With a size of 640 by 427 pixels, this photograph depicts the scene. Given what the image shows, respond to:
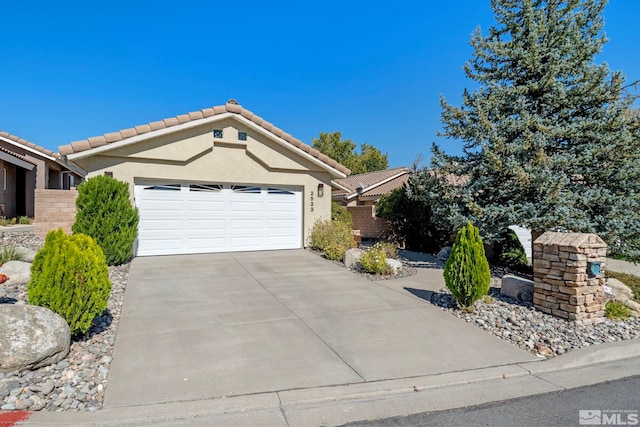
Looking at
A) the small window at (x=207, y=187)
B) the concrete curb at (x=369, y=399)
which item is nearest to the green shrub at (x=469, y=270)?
the concrete curb at (x=369, y=399)

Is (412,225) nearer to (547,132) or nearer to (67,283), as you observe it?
(547,132)

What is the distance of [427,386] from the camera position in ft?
14.5

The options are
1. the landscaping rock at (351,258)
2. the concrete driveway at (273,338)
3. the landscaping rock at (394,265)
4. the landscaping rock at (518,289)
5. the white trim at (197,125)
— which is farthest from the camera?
the landscaping rock at (351,258)

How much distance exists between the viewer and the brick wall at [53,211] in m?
11.8

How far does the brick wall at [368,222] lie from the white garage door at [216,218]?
5168 mm

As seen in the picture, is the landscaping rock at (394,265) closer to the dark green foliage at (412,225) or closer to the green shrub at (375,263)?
the green shrub at (375,263)

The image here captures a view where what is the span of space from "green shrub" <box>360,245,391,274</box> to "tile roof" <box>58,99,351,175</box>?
461cm

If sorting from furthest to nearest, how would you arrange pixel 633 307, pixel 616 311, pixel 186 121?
pixel 186 121, pixel 633 307, pixel 616 311

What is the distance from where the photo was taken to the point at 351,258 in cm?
1088

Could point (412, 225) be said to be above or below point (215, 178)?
below

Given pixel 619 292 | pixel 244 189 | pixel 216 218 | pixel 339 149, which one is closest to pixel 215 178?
pixel 244 189

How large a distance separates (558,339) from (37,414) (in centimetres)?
647

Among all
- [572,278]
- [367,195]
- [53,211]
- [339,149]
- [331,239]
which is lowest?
[572,278]

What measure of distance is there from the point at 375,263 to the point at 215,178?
558cm
